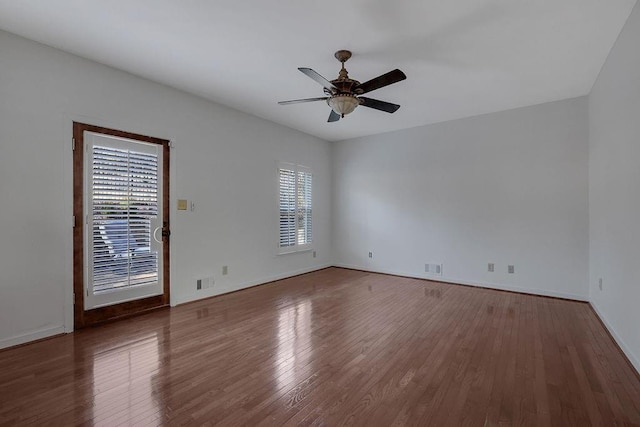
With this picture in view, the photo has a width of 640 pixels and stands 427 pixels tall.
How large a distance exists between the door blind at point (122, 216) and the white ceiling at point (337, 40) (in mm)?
1120

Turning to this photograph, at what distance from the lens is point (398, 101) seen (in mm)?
4352

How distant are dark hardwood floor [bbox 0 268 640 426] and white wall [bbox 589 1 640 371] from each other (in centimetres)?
32

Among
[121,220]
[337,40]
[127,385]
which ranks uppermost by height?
[337,40]

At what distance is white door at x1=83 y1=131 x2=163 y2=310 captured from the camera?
3271 mm

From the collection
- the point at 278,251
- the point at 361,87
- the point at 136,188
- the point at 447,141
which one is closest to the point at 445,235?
the point at 447,141

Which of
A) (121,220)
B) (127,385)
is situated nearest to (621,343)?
(127,385)

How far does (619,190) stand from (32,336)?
582cm

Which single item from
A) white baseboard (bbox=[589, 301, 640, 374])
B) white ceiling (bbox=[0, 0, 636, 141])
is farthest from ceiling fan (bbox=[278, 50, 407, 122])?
white baseboard (bbox=[589, 301, 640, 374])

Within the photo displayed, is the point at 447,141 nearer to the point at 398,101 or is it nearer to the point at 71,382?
the point at 398,101

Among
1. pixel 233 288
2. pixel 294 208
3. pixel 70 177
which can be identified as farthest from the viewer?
pixel 294 208

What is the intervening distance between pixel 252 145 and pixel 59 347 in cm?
357

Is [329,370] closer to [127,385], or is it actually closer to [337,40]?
[127,385]

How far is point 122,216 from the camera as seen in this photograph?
3486 millimetres

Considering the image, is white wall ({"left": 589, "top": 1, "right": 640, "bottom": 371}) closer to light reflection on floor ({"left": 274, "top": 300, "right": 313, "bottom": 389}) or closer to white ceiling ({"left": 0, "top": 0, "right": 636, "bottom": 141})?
white ceiling ({"left": 0, "top": 0, "right": 636, "bottom": 141})
